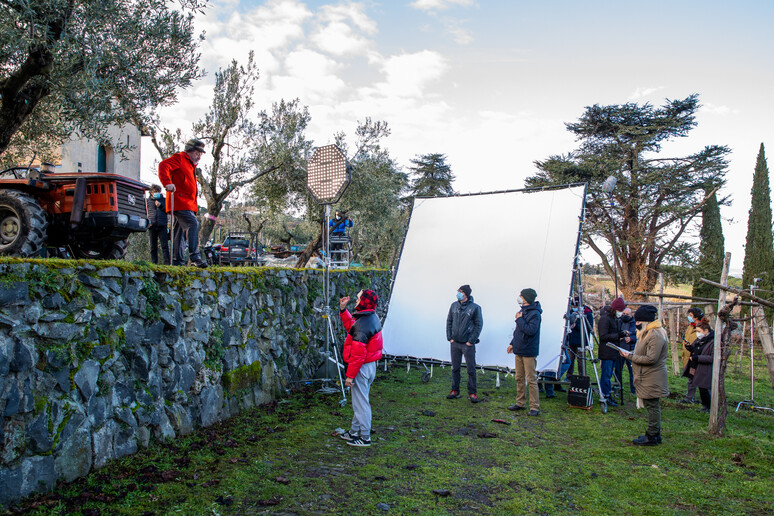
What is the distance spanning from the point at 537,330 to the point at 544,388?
1.89 meters

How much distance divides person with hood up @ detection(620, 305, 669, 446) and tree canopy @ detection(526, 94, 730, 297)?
1631 centimetres

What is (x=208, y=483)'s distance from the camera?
12.5 feet

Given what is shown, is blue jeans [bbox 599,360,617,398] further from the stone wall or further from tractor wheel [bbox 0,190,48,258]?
tractor wheel [bbox 0,190,48,258]

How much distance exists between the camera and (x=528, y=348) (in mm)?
6723

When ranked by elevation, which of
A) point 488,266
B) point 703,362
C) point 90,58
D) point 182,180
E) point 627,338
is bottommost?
point 703,362

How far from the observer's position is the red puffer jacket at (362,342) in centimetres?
512

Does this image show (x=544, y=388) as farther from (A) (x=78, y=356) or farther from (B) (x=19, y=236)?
(B) (x=19, y=236)

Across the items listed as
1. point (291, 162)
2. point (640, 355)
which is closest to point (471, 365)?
point (640, 355)

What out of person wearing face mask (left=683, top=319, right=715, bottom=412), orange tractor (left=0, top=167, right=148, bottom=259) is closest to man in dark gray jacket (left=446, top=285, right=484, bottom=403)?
person wearing face mask (left=683, top=319, right=715, bottom=412)

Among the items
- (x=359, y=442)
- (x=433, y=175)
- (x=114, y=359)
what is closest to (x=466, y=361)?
(x=359, y=442)

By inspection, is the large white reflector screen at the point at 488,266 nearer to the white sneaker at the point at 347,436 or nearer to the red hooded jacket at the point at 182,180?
the white sneaker at the point at 347,436

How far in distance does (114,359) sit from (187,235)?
2498 millimetres

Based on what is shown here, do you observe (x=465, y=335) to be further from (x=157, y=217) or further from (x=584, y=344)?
(x=157, y=217)

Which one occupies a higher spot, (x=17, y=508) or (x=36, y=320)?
(x=36, y=320)
